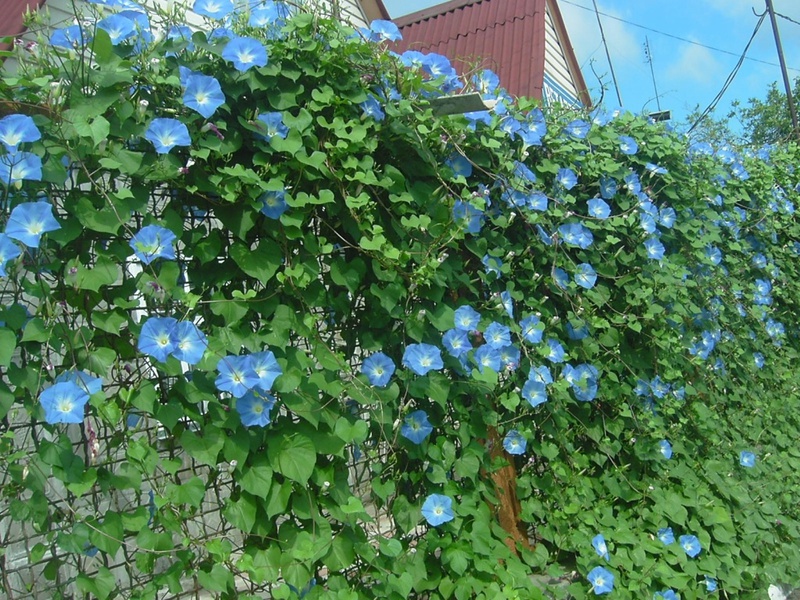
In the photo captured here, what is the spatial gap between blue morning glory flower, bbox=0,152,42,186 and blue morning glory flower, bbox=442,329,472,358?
114 cm

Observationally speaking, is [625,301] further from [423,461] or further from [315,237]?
[315,237]

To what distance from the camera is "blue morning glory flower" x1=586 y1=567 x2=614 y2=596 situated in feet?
8.09

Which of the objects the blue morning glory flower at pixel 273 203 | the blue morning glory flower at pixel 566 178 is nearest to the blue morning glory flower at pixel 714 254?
the blue morning glory flower at pixel 566 178

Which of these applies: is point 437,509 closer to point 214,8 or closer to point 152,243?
point 152,243

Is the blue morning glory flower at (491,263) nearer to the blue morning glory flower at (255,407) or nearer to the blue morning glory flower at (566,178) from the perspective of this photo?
the blue morning glory flower at (566,178)

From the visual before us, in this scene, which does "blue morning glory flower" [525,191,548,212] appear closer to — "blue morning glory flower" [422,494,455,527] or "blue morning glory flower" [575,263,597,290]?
"blue morning glory flower" [575,263,597,290]

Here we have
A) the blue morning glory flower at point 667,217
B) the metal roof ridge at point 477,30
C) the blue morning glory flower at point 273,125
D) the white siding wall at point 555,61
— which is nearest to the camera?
the blue morning glory flower at point 273,125

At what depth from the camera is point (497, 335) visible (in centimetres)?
231

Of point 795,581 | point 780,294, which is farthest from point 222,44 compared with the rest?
point 780,294

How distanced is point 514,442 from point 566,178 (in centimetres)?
99

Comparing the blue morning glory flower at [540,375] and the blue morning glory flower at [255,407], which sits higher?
the blue morning glory flower at [255,407]

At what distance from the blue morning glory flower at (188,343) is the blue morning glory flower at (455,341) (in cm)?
77

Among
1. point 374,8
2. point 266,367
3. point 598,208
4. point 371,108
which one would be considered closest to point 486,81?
point 371,108

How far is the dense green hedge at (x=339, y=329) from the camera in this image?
5.08 ft
